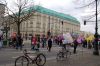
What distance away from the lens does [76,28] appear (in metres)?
179

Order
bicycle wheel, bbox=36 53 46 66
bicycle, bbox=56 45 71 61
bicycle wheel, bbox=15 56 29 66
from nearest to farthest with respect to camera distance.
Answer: bicycle wheel, bbox=15 56 29 66, bicycle wheel, bbox=36 53 46 66, bicycle, bbox=56 45 71 61

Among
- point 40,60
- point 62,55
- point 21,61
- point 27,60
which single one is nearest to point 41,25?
point 62,55

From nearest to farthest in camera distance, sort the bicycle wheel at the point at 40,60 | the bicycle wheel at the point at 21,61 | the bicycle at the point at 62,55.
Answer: the bicycle wheel at the point at 21,61 < the bicycle wheel at the point at 40,60 < the bicycle at the point at 62,55

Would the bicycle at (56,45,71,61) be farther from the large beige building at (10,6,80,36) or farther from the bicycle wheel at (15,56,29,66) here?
the large beige building at (10,6,80,36)

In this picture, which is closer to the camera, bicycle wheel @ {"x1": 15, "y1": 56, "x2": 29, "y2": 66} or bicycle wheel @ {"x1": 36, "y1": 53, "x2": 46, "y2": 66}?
bicycle wheel @ {"x1": 15, "y1": 56, "x2": 29, "y2": 66}

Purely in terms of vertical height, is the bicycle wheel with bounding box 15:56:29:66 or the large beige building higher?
the large beige building

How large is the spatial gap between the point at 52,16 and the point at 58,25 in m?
9.21

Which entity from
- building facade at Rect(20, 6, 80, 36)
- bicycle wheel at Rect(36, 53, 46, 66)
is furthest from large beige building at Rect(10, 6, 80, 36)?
bicycle wheel at Rect(36, 53, 46, 66)

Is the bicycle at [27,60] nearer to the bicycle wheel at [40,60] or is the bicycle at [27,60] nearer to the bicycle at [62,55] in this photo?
the bicycle wheel at [40,60]

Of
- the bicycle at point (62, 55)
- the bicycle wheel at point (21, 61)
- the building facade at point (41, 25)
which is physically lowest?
the bicycle at point (62, 55)

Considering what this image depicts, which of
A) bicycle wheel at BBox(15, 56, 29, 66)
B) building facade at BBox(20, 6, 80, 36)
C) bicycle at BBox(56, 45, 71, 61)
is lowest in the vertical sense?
bicycle at BBox(56, 45, 71, 61)

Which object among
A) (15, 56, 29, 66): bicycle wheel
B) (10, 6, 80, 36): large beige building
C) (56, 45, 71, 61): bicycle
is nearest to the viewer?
(15, 56, 29, 66): bicycle wheel

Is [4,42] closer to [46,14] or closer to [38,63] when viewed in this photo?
[38,63]

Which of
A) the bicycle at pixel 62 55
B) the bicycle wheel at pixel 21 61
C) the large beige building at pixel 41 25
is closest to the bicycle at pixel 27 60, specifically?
the bicycle wheel at pixel 21 61
